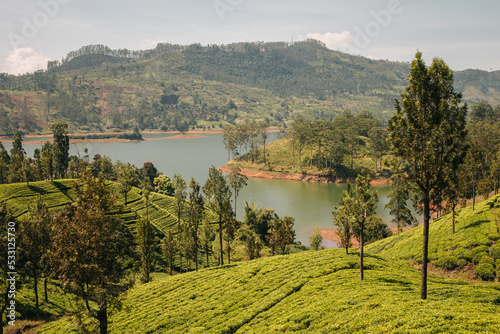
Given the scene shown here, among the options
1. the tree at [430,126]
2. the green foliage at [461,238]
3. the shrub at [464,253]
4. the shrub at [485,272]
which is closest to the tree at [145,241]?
the green foliage at [461,238]

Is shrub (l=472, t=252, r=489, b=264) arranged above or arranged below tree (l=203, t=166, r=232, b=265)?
below

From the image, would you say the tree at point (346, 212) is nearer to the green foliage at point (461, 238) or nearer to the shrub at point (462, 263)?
the shrub at point (462, 263)

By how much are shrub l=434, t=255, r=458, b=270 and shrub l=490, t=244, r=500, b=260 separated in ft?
12.1

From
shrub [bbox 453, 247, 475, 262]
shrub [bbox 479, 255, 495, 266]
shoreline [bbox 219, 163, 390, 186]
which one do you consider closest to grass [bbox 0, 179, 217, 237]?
shrub [bbox 453, 247, 475, 262]

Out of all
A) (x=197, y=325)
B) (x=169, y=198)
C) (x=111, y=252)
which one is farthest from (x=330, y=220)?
(x=111, y=252)

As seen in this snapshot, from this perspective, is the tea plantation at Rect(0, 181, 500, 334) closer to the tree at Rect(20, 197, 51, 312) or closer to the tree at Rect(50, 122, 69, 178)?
the tree at Rect(20, 197, 51, 312)

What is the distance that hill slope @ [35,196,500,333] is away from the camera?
17.8m

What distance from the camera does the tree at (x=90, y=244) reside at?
21812 millimetres

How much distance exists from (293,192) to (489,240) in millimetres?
92228

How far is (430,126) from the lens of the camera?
66.8ft

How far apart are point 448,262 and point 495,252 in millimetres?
4933

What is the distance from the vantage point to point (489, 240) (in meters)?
37.1

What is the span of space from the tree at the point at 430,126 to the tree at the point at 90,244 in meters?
22.9

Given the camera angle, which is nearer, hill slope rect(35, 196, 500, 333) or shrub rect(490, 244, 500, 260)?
hill slope rect(35, 196, 500, 333)
